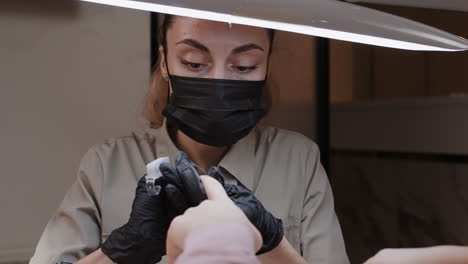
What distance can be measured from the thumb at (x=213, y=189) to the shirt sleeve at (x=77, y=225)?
0.33 metres

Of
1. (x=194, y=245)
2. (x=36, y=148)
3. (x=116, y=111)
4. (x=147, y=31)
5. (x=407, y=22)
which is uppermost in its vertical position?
(x=147, y=31)

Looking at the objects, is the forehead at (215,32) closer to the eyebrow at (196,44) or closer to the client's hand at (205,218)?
the eyebrow at (196,44)

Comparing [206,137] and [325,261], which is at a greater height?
[206,137]

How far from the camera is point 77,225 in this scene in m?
1.06

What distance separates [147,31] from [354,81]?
1.16 metres

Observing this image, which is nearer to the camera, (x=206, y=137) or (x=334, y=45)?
(x=206, y=137)

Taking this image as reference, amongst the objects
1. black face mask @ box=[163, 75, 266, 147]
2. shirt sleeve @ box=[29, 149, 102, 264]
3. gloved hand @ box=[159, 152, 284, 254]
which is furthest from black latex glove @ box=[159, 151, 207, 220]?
shirt sleeve @ box=[29, 149, 102, 264]

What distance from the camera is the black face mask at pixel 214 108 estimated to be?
0.96 metres

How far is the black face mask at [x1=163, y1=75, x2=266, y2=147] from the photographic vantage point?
0.96 metres

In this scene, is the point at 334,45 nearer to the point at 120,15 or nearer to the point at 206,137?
the point at 120,15

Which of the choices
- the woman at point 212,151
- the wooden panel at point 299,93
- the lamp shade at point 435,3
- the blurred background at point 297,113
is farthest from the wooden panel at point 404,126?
the woman at point 212,151

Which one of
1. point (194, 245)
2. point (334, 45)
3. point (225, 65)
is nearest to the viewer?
point (194, 245)

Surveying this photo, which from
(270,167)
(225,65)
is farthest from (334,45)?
(225,65)

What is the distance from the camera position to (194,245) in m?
0.77
